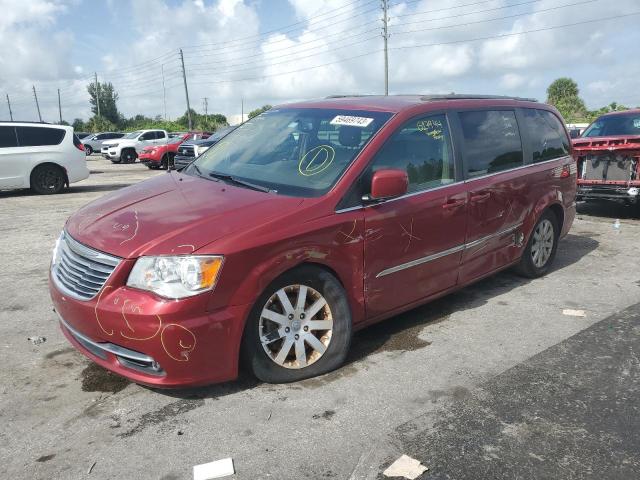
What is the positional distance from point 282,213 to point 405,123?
4.31 ft

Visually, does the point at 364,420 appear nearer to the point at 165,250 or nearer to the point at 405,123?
the point at 165,250

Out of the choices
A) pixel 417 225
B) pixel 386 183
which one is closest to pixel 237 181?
pixel 386 183

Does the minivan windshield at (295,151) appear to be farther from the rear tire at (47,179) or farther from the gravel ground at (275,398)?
the rear tire at (47,179)

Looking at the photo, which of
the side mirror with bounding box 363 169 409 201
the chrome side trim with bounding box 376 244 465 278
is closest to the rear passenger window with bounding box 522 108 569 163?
the chrome side trim with bounding box 376 244 465 278

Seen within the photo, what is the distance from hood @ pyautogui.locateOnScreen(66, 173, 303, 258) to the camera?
311cm

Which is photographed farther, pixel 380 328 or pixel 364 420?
pixel 380 328

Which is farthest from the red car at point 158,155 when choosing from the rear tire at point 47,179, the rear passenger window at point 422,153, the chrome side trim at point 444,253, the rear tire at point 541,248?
the rear passenger window at point 422,153

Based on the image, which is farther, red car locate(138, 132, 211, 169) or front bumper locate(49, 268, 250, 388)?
red car locate(138, 132, 211, 169)

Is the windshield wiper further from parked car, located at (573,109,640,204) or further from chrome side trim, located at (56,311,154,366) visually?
parked car, located at (573,109,640,204)

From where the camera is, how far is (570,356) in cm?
397

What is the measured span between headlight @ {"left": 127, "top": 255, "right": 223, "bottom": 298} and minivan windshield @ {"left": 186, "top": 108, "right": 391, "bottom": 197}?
87 centimetres

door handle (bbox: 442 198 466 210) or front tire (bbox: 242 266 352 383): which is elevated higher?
door handle (bbox: 442 198 466 210)

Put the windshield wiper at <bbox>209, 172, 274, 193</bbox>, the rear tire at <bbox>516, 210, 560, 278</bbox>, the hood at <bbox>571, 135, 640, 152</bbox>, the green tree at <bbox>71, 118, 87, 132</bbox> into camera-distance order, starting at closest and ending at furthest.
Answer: the windshield wiper at <bbox>209, 172, 274, 193</bbox>
the rear tire at <bbox>516, 210, 560, 278</bbox>
the hood at <bbox>571, 135, 640, 152</bbox>
the green tree at <bbox>71, 118, 87, 132</bbox>

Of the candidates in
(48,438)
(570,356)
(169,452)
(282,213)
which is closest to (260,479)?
(169,452)
